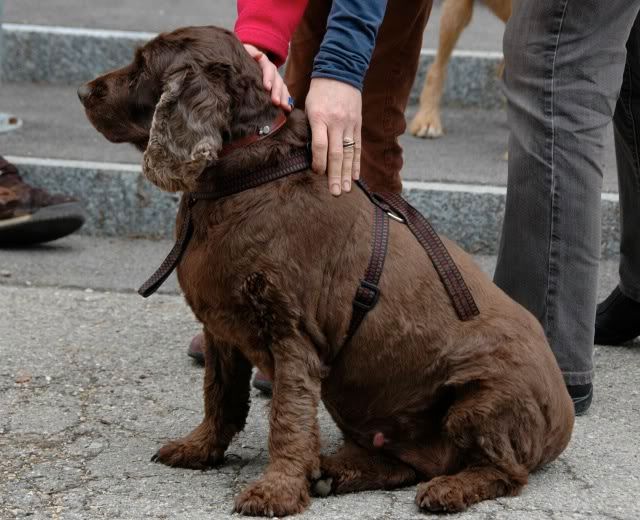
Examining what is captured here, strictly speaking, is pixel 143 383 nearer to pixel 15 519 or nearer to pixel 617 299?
pixel 15 519

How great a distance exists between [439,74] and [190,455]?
12.6 ft

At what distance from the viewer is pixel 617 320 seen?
4.16m

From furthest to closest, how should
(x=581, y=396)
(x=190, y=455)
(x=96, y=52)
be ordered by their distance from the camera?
(x=96, y=52) < (x=581, y=396) < (x=190, y=455)

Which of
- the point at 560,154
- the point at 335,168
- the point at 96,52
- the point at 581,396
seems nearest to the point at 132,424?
the point at 335,168

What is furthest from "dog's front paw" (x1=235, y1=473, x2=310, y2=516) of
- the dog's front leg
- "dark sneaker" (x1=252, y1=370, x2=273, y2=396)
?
"dark sneaker" (x1=252, y1=370, x2=273, y2=396)

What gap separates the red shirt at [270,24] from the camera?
3.09m

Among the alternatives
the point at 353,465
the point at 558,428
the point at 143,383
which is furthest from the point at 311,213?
the point at 143,383

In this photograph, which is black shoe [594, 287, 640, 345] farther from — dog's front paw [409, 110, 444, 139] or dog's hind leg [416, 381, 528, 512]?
dog's front paw [409, 110, 444, 139]

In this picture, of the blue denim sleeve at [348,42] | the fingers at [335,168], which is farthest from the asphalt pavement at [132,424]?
the blue denim sleeve at [348,42]

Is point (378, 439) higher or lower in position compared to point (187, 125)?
lower

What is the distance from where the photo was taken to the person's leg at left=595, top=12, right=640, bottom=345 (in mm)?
3822

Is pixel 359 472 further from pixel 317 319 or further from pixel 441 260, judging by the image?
pixel 441 260

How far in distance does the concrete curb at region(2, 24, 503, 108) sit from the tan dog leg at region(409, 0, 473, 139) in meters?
0.34

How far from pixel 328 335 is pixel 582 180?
3.36ft
